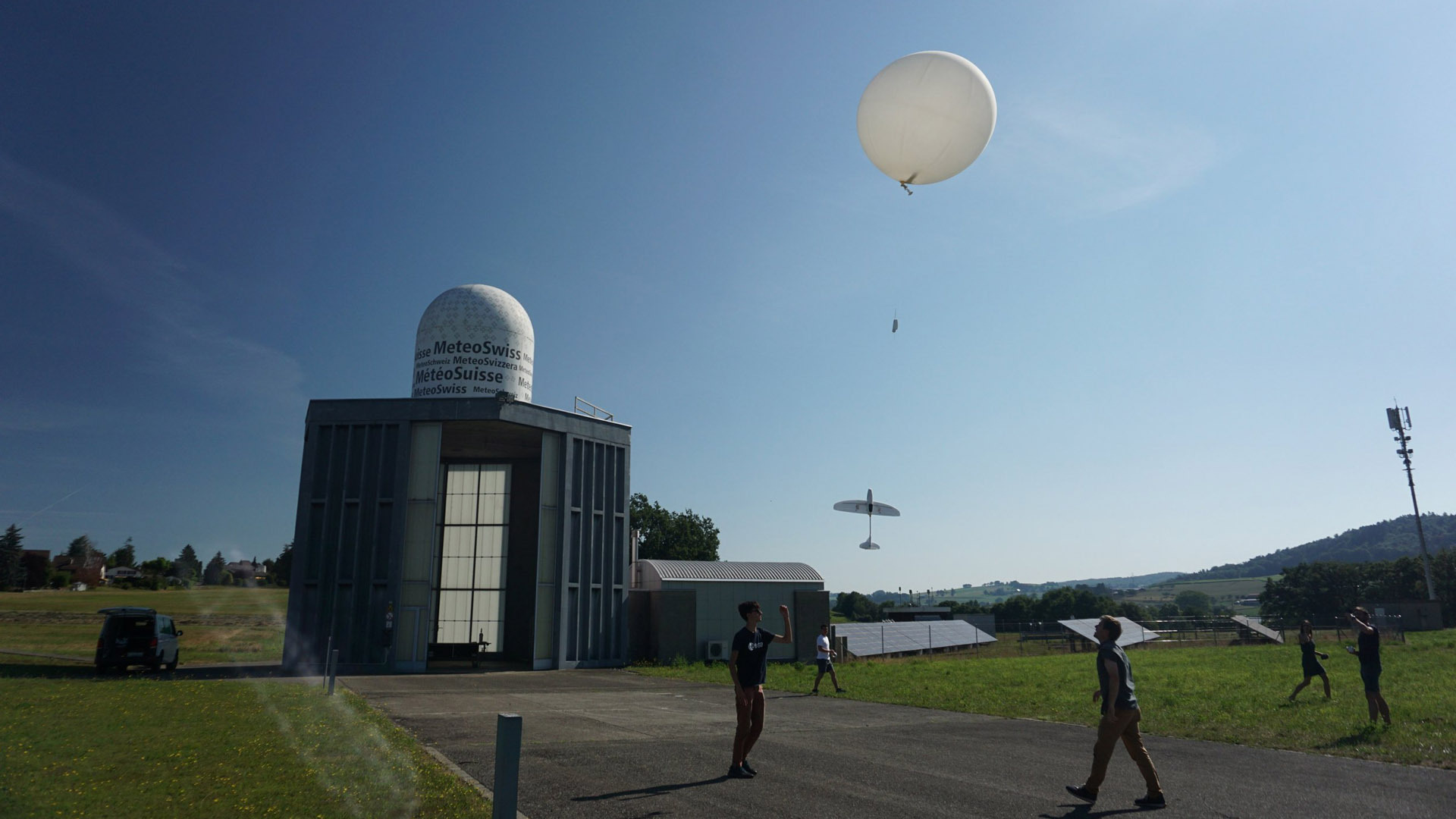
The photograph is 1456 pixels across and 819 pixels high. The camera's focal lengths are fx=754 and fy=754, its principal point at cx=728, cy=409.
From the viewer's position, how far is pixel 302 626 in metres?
27.2

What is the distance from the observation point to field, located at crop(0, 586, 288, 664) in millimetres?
29781

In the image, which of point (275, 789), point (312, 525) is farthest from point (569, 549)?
point (275, 789)

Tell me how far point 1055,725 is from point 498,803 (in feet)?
42.2

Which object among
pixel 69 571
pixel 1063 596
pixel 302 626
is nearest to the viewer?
pixel 302 626

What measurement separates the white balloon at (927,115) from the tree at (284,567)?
26.2 metres

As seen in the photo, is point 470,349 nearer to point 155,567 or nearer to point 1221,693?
point 155,567

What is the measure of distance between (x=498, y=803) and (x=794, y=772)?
5.63 metres

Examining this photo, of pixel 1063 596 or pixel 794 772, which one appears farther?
pixel 1063 596

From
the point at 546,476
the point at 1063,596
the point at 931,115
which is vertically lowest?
→ the point at 1063,596

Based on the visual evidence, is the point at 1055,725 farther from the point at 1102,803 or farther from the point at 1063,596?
the point at 1063,596

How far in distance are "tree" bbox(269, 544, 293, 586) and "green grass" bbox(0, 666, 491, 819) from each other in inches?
482

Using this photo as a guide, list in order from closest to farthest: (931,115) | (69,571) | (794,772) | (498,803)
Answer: (498,803), (794,772), (931,115), (69,571)

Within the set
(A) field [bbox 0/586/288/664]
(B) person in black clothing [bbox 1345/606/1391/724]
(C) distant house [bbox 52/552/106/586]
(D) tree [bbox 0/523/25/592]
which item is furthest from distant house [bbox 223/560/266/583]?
(D) tree [bbox 0/523/25/592]

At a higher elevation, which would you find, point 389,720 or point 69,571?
point 69,571
